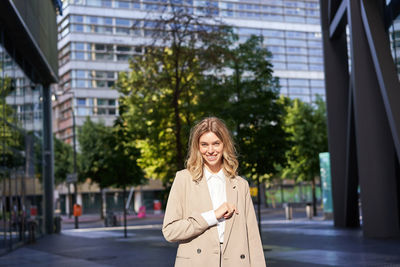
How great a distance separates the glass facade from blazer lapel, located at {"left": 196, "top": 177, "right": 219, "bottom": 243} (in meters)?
17.3

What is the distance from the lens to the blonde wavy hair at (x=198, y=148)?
12.4ft

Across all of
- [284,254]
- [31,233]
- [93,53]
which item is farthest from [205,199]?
[93,53]

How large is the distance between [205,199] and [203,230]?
0.21 meters

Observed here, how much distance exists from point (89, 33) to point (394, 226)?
62581 mm

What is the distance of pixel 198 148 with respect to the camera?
12.5 feet

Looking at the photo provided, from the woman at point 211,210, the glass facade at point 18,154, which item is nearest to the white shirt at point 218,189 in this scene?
the woman at point 211,210

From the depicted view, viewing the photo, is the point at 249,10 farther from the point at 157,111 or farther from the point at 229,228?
the point at 229,228

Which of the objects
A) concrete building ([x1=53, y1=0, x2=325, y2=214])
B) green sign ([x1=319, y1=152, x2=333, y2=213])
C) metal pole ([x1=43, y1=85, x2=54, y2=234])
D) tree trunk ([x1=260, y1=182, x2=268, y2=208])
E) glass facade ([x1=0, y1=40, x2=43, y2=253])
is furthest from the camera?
concrete building ([x1=53, y1=0, x2=325, y2=214])

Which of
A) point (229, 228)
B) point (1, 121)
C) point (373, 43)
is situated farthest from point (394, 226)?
point (229, 228)

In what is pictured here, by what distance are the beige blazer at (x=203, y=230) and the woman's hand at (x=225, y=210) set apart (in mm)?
104

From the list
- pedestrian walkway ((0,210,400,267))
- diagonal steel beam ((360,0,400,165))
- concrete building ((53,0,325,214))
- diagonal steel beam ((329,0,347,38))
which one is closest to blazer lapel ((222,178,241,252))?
pedestrian walkway ((0,210,400,267))

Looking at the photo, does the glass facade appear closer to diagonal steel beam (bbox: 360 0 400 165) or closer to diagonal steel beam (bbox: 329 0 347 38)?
diagonal steel beam (bbox: 360 0 400 165)

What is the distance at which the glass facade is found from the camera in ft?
67.8

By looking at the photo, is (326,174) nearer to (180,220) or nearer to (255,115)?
(255,115)
